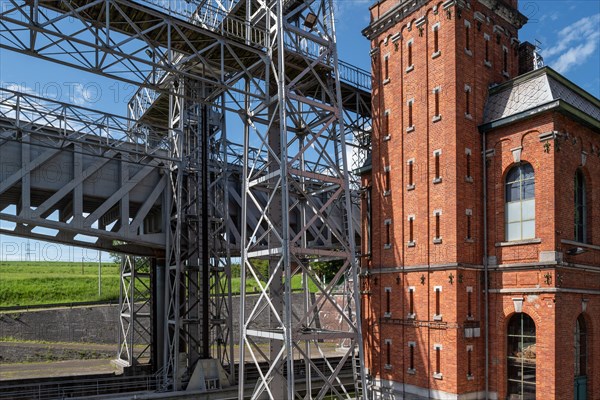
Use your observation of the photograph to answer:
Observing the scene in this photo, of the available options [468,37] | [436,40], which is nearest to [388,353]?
[436,40]

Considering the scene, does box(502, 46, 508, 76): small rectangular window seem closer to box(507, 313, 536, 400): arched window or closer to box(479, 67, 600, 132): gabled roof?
box(479, 67, 600, 132): gabled roof

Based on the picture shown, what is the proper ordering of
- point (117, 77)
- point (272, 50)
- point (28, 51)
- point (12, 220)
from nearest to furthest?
point (28, 51)
point (117, 77)
point (272, 50)
point (12, 220)

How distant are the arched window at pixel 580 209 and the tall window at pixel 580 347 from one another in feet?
9.93

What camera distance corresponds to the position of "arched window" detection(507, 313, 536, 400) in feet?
57.1

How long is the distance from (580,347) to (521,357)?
2608mm

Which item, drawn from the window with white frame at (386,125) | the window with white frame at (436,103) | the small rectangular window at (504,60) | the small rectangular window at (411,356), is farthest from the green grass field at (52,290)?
the small rectangular window at (504,60)

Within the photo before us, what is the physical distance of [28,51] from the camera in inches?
580

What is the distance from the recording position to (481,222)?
19.3 meters

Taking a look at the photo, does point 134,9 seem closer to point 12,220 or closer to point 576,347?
point 12,220

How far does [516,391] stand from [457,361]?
2.31 metres

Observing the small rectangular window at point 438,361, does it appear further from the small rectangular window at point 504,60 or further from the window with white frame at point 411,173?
the small rectangular window at point 504,60

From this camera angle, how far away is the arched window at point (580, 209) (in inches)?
755

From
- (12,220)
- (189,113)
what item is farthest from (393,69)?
(12,220)

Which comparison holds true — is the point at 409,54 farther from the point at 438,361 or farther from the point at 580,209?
the point at 438,361
